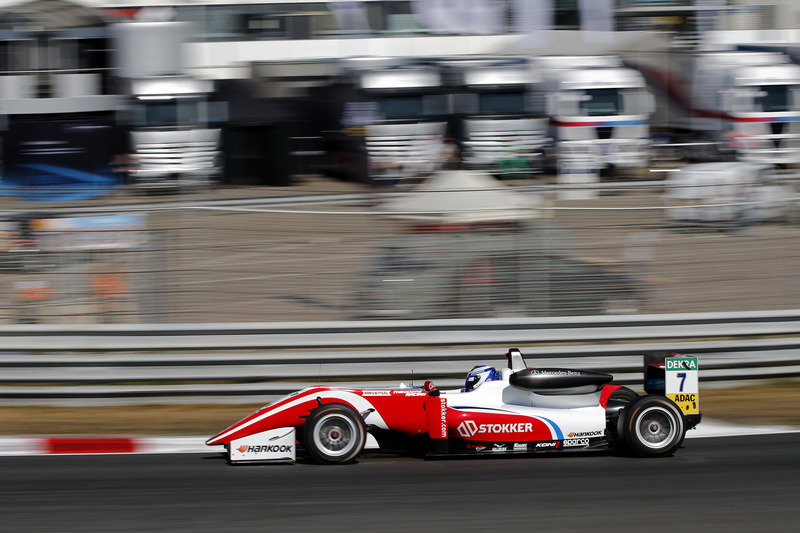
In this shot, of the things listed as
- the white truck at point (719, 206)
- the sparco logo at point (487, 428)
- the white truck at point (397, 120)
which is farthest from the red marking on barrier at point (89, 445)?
the white truck at point (397, 120)

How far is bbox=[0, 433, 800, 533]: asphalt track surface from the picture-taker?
4.93 metres

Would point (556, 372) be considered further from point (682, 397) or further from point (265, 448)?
point (265, 448)

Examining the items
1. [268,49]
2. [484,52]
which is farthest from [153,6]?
[484,52]

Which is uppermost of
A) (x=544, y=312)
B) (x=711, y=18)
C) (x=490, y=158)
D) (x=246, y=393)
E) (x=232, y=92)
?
(x=711, y=18)

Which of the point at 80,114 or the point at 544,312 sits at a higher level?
the point at 80,114

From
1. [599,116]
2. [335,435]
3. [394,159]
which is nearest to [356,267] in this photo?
[335,435]

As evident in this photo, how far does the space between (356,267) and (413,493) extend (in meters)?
2.96

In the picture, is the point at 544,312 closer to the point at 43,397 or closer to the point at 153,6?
the point at 43,397

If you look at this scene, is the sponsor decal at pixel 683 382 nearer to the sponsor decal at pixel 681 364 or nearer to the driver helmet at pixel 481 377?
the sponsor decal at pixel 681 364

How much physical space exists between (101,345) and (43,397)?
2.03 ft

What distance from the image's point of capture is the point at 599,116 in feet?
60.8

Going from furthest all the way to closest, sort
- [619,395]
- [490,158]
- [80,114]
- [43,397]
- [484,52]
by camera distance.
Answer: [484,52] → [80,114] → [490,158] → [43,397] → [619,395]

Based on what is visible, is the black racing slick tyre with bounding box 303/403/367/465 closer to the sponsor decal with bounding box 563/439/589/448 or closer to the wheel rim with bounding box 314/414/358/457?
the wheel rim with bounding box 314/414/358/457

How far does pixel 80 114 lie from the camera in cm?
2125
